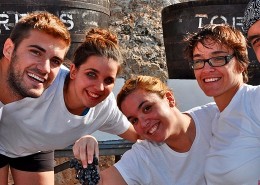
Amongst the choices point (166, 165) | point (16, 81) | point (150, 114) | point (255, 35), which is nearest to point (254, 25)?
point (255, 35)

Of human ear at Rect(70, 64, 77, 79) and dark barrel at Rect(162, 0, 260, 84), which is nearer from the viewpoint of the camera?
human ear at Rect(70, 64, 77, 79)

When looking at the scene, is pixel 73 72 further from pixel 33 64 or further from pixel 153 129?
pixel 153 129

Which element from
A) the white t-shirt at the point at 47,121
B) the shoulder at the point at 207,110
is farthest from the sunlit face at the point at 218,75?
the white t-shirt at the point at 47,121

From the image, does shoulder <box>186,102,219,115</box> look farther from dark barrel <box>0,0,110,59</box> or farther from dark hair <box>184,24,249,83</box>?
dark barrel <box>0,0,110,59</box>

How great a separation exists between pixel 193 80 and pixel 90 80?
1.29m

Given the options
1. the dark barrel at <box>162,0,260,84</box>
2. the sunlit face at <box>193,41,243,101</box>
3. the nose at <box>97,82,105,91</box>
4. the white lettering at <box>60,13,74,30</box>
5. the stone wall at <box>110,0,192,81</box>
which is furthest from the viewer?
the stone wall at <box>110,0,192,81</box>

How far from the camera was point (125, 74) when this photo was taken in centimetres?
390

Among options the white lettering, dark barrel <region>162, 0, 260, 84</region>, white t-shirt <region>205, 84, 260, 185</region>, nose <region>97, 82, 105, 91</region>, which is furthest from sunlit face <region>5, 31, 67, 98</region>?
dark barrel <region>162, 0, 260, 84</region>

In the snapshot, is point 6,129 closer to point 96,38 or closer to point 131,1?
point 96,38

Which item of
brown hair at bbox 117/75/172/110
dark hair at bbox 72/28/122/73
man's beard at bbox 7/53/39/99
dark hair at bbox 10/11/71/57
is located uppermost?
dark hair at bbox 10/11/71/57

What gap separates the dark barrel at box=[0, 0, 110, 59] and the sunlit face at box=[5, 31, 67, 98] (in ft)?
2.22

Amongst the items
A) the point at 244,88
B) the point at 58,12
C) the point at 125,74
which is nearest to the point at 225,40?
the point at 244,88

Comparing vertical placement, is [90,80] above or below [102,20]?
below

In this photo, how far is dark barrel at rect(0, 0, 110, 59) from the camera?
2492mm
